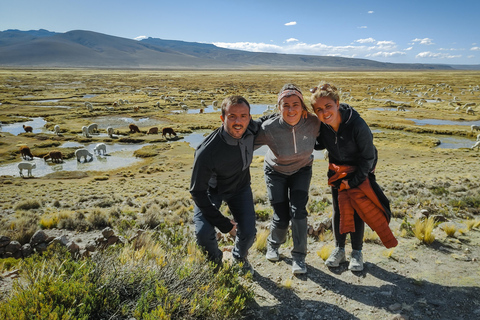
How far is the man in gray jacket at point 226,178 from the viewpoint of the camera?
10.3 feet

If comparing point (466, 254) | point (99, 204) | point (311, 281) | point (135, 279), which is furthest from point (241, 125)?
point (99, 204)

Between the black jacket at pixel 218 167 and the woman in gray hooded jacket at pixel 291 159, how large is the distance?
29 cm

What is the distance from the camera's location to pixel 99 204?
369 inches

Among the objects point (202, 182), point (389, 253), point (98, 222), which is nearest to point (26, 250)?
point (98, 222)

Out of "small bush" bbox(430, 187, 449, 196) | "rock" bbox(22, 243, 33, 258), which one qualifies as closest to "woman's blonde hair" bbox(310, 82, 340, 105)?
"rock" bbox(22, 243, 33, 258)

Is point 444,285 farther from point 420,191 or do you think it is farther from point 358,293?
point 420,191

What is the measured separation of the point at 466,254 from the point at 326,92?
116 inches

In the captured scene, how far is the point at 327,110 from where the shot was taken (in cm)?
323

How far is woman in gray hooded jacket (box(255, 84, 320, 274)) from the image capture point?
338 centimetres

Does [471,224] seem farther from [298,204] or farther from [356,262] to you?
[298,204]

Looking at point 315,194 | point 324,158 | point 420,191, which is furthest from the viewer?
point 324,158

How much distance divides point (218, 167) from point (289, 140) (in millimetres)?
860

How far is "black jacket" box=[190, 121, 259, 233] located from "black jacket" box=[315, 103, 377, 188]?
34.4 inches

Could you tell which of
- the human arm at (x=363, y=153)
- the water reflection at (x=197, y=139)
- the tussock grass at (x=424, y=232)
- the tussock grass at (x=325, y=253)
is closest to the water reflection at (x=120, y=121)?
the water reflection at (x=197, y=139)
